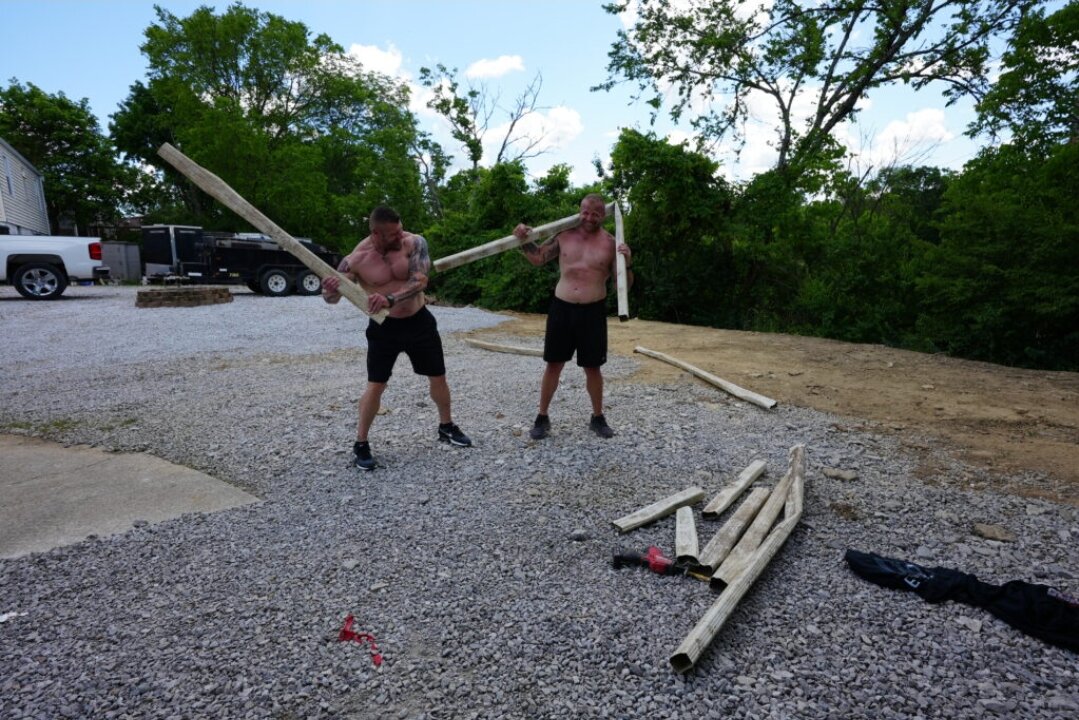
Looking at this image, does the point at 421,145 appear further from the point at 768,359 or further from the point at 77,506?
the point at 77,506

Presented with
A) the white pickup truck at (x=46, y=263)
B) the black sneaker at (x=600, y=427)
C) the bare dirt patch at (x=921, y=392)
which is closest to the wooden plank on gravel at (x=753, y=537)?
the bare dirt patch at (x=921, y=392)

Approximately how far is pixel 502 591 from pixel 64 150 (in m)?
36.9

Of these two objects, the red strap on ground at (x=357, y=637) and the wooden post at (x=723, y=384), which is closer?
the red strap on ground at (x=357, y=637)

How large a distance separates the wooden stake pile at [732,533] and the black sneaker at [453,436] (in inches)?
66.4

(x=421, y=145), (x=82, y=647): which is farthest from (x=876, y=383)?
(x=421, y=145)

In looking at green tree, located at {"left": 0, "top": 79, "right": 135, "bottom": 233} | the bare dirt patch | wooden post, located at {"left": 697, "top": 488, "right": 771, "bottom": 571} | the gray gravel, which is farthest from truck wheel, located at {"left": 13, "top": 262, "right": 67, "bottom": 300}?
green tree, located at {"left": 0, "top": 79, "right": 135, "bottom": 233}

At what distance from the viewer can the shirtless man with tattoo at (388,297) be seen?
401 cm

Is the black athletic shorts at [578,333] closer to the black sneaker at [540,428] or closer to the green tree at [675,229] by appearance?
the black sneaker at [540,428]

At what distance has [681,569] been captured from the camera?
2.82m

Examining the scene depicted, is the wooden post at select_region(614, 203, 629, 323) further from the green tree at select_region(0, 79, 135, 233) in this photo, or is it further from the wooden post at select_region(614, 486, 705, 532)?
the green tree at select_region(0, 79, 135, 233)

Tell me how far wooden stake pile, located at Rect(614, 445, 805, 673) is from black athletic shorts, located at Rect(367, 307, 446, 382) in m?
1.80

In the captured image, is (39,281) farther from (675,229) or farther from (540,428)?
(675,229)

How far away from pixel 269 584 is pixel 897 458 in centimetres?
429

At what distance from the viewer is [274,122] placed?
30.6 m
